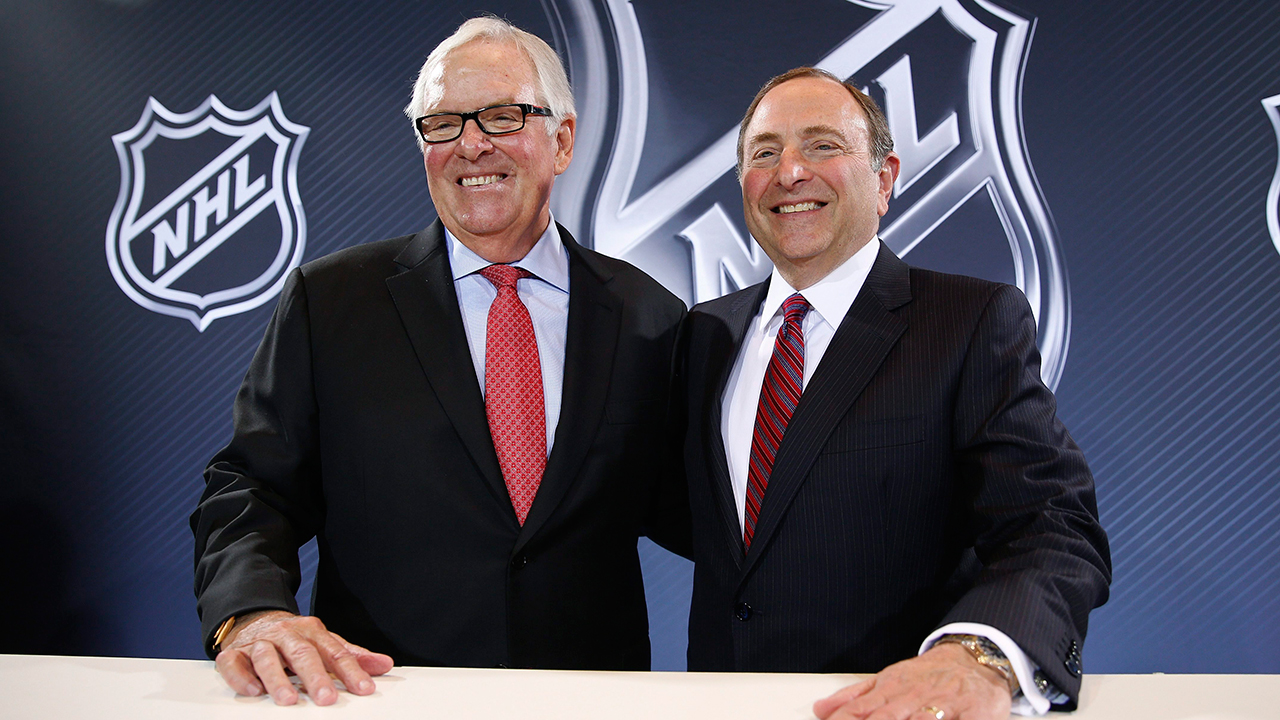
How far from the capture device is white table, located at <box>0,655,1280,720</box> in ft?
3.00

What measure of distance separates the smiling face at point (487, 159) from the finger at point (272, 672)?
98 cm

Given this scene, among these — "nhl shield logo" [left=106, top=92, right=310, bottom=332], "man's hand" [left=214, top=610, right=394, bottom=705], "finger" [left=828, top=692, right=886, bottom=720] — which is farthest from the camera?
"nhl shield logo" [left=106, top=92, right=310, bottom=332]

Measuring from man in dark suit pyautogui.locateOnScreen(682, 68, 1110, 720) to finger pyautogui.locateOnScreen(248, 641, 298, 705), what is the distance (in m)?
0.79

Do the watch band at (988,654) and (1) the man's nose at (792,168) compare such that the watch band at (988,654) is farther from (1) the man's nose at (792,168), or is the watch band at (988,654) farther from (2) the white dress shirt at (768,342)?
(1) the man's nose at (792,168)

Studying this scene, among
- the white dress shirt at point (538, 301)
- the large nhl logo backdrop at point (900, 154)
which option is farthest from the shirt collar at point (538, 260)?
the large nhl logo backdrop at point (900, 154)

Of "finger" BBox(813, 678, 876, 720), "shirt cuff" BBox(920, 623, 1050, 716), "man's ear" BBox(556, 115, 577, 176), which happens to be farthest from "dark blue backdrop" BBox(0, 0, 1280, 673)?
"finger" BBox(813, 678, 876, 720)

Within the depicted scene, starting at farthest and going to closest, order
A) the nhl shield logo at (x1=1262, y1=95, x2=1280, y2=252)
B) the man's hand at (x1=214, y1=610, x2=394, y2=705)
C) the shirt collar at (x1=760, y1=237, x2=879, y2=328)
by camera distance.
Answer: the nhl shield logo at (x1=1262, y1=95, x2=1280, y2=252) → the shirt collar at (x1=760, y1=237, x2=879, y2=328) → the man's hand at (x1=214, y1=610, x2=394, y2=705)

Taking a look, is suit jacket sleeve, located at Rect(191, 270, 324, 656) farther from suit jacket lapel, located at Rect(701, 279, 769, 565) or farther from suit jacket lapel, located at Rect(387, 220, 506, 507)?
suit jacket lapel, located at Rect(701, 279, 769, 565)

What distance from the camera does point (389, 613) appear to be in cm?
166

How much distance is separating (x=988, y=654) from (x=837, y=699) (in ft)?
0.81

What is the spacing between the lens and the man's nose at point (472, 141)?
5.81ft

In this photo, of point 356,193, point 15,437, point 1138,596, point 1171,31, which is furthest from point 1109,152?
point 15,437

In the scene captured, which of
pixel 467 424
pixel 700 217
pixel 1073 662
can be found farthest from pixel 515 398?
pixel 700 217

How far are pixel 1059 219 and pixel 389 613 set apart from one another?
312 cm
